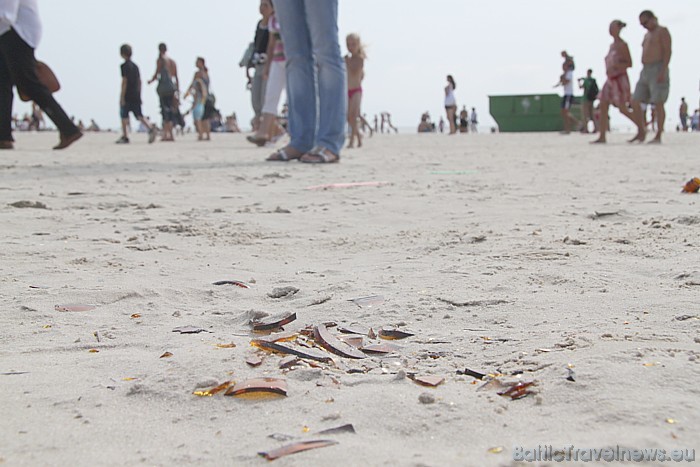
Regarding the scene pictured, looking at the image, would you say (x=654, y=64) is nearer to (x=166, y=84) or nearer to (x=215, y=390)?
(x=166, y=84)

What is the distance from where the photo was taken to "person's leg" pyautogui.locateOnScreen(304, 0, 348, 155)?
6066 mm

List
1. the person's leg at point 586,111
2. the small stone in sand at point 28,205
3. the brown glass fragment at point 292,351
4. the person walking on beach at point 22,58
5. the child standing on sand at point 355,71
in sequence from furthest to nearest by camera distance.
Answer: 1. the person's leg at point 586,111
2. the child standing on sand at point 355,71
3. the person walking on beach at point 22,58
4. the small stone in sand at point 28,205
5. the brown glass fragment at point 292,351

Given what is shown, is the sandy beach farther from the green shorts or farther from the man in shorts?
the man in shorts

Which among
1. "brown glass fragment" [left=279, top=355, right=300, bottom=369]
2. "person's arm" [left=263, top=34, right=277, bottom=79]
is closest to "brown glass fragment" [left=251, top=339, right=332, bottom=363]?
"brown glass fragment" [left=279, top=355, right=300, bottom=369]

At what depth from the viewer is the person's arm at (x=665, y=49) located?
978 cm

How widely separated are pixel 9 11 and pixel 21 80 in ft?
2.10

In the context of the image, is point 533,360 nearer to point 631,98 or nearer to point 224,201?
point 224,201

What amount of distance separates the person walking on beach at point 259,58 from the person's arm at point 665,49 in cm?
490

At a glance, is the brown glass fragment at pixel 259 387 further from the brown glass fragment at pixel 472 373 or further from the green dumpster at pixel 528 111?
the green dumpster at pixel 528 111

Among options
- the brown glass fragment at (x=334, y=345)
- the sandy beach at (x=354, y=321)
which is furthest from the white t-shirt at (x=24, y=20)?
the brown glass fragment at (x=334, y=345)

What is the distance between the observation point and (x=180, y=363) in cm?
152

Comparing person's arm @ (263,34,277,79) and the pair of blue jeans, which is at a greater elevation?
person's arm @ (263,34,277,79)

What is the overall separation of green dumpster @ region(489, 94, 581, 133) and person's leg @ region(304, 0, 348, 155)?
65.7 feet

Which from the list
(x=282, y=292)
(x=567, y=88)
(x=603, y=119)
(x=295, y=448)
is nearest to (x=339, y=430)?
(x=295, y=448)
